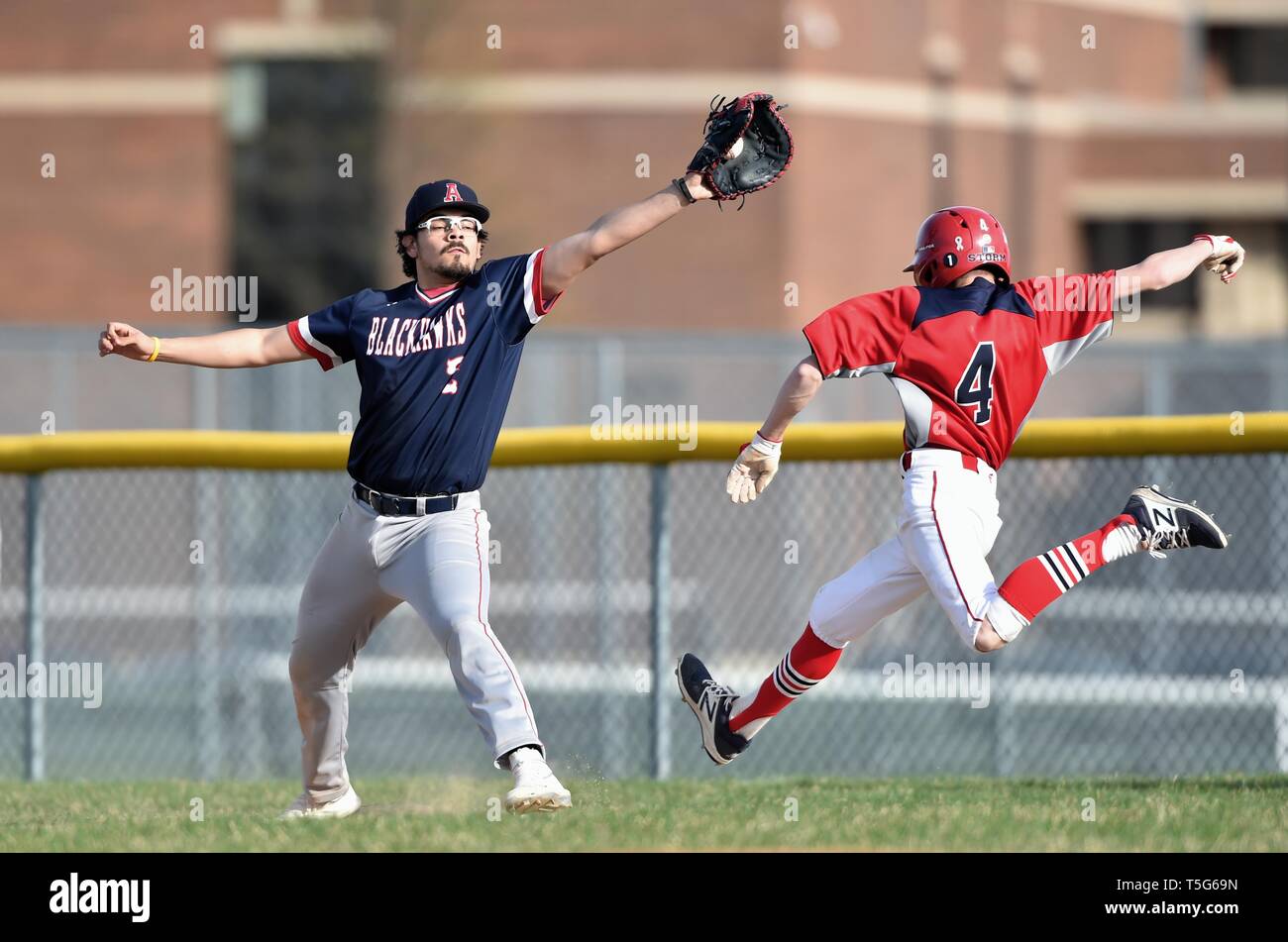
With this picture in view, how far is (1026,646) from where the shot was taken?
11.6 meters

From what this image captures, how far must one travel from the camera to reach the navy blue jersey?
6.61 m

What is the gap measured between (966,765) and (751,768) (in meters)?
1.20

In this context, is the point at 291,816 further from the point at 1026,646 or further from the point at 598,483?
the point at 1026,646

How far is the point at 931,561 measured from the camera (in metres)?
6.56

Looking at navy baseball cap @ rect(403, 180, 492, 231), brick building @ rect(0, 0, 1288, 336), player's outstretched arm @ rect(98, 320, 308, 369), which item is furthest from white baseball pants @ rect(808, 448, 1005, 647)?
brick building @ rect(0, 0, 1288, 336)

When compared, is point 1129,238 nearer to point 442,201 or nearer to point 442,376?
point 442,201

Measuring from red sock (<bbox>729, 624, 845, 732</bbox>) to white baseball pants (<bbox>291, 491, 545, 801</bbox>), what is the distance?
3.08ft

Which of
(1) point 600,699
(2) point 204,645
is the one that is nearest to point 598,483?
(1) point 600,699

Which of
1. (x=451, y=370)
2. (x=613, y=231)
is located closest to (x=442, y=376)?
(x=451, y=370)

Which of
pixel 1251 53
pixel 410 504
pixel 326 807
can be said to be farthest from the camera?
pixel 1251 53

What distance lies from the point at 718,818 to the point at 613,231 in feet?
7.08

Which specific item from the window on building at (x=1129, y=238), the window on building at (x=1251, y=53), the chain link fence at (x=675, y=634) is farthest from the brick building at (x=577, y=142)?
the chain link fence at (x=675, y=634)

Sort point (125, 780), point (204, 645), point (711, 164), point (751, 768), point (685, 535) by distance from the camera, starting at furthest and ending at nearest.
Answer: point (685, 535)
point (204, 645)
point (751, 768)
point (125, 780)
point (711, 164)

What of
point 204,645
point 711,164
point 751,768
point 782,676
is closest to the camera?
point 711,164
